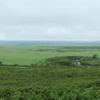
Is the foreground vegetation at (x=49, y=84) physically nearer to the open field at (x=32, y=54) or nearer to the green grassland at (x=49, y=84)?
the green grassland at (x=49, y=84)

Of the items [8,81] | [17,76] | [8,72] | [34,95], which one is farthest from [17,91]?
[8,72]

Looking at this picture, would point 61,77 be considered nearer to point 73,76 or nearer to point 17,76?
point 73,76

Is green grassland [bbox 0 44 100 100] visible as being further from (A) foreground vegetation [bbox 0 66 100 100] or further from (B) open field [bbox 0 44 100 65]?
(B) open field [bbox 0 44 100 65]

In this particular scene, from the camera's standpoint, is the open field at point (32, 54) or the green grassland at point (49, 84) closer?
the green grassland at point (49, 84)

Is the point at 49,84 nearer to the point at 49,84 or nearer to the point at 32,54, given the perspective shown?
the point at 49,84

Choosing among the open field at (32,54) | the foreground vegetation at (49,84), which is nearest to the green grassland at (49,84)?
the foreground vegetation at (49,84)

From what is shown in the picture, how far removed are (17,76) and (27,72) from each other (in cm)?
252

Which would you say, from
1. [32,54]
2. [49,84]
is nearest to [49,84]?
[49,84]

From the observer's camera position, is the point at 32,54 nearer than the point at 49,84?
No

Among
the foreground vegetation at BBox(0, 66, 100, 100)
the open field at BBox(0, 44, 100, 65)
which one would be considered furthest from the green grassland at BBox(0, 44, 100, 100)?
the open field at BBox(0, 44, 100, 65)

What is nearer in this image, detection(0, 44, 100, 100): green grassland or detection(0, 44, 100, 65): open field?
detection(0, 44, 100, 100): green grassland

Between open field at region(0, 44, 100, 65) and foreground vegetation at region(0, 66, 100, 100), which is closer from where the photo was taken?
foreground vegetation at region(0, 66, 100, 100)

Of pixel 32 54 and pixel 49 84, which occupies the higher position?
pixel 32 54

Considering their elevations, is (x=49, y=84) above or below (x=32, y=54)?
below
